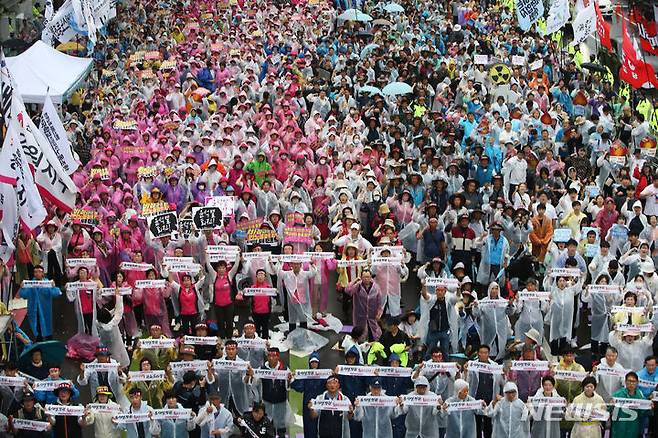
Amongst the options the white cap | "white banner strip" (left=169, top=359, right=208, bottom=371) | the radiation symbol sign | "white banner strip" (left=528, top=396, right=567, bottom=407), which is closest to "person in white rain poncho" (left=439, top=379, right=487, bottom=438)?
the white cap

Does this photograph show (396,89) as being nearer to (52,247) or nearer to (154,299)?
(52,247)

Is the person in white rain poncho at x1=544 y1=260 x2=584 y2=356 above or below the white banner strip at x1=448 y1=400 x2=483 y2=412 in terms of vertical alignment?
above

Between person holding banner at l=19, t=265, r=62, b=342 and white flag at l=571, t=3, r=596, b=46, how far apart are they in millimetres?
13447

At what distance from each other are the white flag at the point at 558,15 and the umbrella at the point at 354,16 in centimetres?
730

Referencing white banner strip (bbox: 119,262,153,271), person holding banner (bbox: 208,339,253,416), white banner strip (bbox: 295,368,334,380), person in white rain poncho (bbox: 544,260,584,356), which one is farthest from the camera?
white banner strip (bbox: 119,262,153,271)

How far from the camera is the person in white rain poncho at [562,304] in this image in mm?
17125

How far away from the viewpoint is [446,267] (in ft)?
60.5

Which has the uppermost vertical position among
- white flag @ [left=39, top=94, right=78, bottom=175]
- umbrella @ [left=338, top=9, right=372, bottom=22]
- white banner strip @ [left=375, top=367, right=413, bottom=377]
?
umbrella @ [left=338, top=9, right=372, bottom=22]

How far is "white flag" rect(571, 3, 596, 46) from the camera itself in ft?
85.5

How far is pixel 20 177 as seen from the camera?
1582 centimetres

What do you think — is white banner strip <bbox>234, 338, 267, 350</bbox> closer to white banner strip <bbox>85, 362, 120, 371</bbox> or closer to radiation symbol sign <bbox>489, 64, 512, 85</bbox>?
white banner strip <bbox>85, 362, 120, 371</bbox>

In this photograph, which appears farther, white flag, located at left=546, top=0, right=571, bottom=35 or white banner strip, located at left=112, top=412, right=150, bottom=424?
white flag, located at left=546, top=0, right=571, bottom=35

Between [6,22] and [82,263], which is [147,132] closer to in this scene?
[82,263]

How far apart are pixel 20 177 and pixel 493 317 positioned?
6338mm
